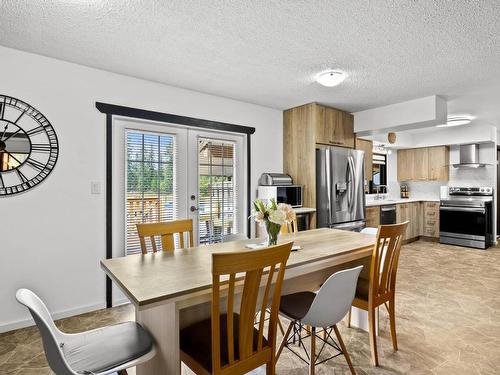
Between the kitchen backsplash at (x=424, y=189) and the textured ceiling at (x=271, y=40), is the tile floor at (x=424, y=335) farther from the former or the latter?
the kitchen backsplash at (x=424, y=189)

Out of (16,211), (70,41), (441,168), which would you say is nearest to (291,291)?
(16,211)

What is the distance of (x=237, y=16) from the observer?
205 cm

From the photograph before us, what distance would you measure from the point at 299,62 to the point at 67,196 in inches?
100.0

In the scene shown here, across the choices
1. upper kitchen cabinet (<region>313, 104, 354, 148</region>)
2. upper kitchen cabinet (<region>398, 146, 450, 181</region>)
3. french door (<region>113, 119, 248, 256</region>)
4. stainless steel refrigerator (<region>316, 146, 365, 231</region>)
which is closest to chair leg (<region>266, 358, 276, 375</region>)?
french door (<region>113, 119, 248, 256</region>)

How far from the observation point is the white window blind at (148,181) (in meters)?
3.22

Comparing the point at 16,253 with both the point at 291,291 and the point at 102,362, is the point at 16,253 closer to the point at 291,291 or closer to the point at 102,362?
the point at 102,362

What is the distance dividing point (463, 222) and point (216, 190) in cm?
504

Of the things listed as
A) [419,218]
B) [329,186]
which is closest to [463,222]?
[419,218]

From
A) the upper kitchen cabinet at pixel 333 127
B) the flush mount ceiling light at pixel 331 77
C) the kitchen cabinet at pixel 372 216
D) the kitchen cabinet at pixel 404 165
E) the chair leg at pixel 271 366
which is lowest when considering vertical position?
the chair leg at pixel 271 366

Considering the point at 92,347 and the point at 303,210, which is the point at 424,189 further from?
the point at 92,347

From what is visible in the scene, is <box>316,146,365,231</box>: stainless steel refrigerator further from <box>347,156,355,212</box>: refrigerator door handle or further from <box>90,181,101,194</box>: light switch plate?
<box>90,181,101,194</box>: light switch plate

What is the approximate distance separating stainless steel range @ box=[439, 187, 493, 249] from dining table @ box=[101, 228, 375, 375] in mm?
4637

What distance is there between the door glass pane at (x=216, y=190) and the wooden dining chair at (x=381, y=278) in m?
2.09

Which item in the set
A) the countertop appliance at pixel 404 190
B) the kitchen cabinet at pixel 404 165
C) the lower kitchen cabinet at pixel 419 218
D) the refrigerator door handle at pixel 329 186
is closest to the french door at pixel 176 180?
the refrigerator door handle at pixel 329 186
